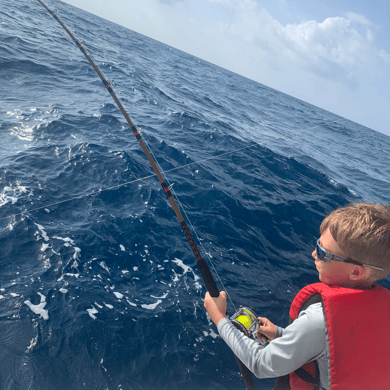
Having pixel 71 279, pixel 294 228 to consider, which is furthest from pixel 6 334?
pixel 294 228

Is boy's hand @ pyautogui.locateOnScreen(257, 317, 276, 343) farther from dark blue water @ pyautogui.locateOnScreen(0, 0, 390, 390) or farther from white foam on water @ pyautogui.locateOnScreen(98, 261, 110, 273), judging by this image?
white foam on water @ pyautogui.locateOnScreen(98, 261, 110, 273)

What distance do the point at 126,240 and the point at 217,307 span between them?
3024mm

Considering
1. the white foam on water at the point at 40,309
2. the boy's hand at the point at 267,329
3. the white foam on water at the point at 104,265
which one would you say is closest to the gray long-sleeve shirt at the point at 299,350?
the boy's hand at the point at 267,329

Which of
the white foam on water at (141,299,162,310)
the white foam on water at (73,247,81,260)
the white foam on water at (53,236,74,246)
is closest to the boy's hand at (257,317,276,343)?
the white foam on water at (141,299,162,310)

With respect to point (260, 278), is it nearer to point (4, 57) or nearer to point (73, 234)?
point (73, 234)

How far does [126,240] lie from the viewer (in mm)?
4504

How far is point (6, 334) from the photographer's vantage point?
2.89 m

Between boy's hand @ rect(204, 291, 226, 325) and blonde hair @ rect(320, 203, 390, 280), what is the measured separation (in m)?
0.86

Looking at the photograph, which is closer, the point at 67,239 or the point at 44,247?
the point at 44,247

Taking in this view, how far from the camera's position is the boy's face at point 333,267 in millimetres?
1467

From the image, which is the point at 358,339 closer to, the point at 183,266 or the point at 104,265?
the point at 183,266

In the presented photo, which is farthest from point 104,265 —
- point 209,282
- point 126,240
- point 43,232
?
point 209,282

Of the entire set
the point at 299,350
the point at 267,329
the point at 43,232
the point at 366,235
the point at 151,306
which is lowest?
the point at 151,306

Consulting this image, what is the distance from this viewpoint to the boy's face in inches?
57.8
